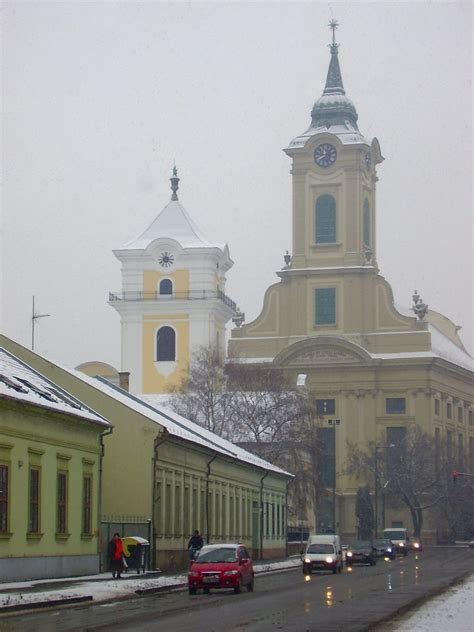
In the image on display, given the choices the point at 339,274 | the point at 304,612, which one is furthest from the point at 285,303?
the point at 304,612

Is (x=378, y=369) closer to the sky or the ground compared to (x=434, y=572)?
closer to the sky

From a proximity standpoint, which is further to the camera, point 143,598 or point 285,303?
point 285,303

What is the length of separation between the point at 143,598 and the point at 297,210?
93242 millimetres

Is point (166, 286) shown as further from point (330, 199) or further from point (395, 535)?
point (395, 535)

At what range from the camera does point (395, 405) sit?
126750mm

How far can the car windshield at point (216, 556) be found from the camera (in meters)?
39.2

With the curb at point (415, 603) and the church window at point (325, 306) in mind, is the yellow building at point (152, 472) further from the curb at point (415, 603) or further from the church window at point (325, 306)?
the church window at point (325, 306)

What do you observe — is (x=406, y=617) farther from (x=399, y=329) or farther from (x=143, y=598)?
(x=399, y=329)

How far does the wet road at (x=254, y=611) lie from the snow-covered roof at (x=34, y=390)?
19.7 ft

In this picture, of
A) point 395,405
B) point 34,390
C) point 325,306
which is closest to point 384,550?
point 34,390

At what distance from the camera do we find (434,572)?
55.6m

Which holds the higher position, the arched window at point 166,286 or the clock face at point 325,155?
the clock face at point 325,155

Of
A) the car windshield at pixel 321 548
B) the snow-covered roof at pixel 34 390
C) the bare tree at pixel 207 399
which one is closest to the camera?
the snow-covered roof at pixel 34 390

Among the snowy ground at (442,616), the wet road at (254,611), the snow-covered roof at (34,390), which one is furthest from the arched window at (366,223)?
the snowy ground at (442,616)
